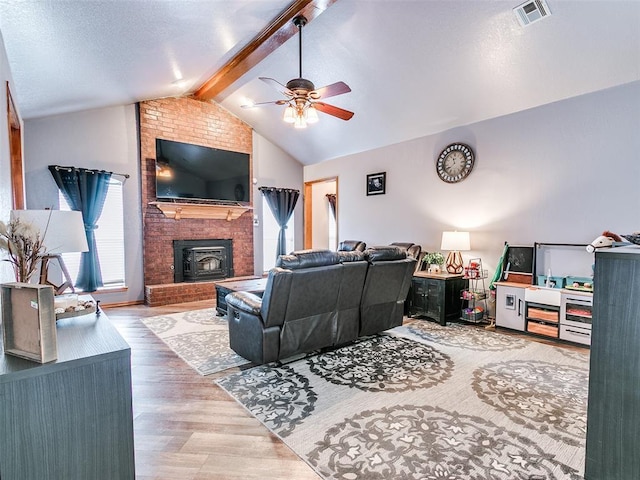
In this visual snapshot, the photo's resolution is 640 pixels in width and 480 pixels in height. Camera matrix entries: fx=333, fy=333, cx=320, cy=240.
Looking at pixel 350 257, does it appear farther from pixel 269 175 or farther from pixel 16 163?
pixel 269 175

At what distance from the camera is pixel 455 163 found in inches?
197

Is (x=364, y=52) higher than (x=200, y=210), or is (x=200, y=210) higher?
(x=364, y=52)

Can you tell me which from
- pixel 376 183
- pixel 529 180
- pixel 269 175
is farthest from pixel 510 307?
pixel 269 175

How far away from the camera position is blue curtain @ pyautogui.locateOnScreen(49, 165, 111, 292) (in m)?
4.96

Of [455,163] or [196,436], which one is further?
[455,163]

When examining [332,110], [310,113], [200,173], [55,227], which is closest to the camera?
[55,227]

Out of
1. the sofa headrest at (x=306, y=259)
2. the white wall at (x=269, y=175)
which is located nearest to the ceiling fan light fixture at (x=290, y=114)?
the sofa headrest at (x=306, y=259)

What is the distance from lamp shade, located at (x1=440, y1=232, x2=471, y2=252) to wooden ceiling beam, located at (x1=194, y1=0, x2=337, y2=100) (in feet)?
10.4

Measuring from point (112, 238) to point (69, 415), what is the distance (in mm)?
4976

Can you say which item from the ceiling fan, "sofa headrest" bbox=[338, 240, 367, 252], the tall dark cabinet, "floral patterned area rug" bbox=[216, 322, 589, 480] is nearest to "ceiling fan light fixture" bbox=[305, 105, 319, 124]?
the ceiling fan

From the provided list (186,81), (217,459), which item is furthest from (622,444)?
(186,81)

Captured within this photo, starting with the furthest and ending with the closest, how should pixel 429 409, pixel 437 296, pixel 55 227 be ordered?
pixel 437 296 < pixel 429 409 < pixel 55 227

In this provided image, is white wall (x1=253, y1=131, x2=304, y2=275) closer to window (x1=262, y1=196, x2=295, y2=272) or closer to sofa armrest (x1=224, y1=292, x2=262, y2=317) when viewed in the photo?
window (x1=262, y1=196, x2=295, y2=272)

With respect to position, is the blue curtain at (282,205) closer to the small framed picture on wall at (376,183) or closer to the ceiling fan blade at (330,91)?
the small framed picture on wall at (376,183)
